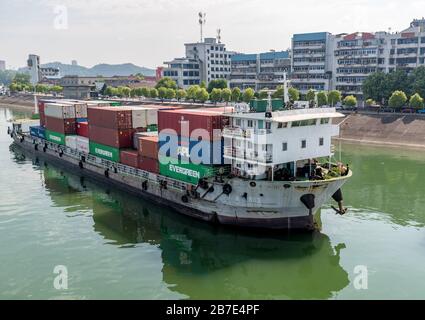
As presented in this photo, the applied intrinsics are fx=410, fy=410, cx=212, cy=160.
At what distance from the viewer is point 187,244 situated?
93.8 ft

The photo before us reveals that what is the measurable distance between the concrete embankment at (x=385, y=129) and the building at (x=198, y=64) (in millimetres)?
69849

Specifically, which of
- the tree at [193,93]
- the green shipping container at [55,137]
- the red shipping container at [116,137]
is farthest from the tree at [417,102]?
the green shipping container at [55,137]

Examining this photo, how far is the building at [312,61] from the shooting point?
341 ft

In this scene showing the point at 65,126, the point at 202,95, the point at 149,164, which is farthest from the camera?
the point at 202,95

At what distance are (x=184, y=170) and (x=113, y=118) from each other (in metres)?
11.8

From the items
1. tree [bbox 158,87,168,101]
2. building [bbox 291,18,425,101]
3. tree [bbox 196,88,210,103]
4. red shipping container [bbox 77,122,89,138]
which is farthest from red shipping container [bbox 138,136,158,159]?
tree [bbox 158,87,168,101]

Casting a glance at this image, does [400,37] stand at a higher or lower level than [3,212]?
higher

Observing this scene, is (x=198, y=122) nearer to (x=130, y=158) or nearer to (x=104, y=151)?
(x=130, y=158)

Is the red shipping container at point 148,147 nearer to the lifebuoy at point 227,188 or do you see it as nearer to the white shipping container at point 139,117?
the white shipping container at point 139,117

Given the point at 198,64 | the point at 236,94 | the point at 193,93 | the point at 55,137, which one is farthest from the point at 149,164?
the point at 198,64

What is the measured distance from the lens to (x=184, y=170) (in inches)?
1283

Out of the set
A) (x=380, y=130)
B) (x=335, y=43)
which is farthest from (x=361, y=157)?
(x=335, y=43)

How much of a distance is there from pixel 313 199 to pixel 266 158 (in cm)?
423
